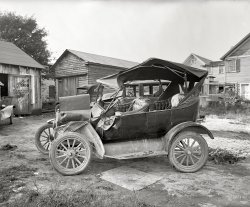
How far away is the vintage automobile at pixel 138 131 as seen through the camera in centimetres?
506

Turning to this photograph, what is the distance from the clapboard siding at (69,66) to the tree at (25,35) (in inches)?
179

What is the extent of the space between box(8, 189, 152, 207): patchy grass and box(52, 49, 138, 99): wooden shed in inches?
730

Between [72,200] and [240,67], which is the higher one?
[240,67]

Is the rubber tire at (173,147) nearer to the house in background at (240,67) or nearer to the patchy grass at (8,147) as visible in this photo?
the patchy grass at (8,147)

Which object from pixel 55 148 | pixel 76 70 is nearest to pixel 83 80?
pixel 76 70

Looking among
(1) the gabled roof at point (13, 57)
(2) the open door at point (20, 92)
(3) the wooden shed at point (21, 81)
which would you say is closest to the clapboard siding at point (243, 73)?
(1) the gabled roof at point (13, 57)

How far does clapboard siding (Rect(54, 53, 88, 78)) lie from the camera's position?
22.6 meters

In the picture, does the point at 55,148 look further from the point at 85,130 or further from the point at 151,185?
the point at 151,185

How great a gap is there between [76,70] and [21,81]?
6359 mm

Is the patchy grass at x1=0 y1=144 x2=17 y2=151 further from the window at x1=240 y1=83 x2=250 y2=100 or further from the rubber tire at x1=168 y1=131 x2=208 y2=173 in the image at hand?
the window at x1=240 y1=83 x2=250 y2=100

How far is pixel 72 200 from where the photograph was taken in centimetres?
368

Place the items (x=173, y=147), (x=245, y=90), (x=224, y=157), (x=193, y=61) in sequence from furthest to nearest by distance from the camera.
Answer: (x=193, y=61) < (x=245, y=90) < (x=224, y=157) < (x=173, y=147)

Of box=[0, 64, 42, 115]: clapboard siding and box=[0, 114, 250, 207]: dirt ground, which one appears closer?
box=[0, 114, 250, 207]: dirt ground

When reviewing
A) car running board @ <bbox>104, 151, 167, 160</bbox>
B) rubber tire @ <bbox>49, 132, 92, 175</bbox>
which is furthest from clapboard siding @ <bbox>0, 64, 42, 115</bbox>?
car running board @ <bbox>104, 151, 167, 160</bbox>
